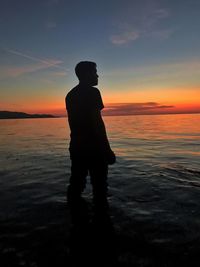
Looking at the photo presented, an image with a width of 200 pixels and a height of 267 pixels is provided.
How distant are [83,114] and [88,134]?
17.5 inches

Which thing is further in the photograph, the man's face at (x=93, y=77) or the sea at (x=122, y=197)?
the man's face at (x=93, y=77)

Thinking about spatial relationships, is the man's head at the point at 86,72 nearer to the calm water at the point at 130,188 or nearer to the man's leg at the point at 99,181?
the man's leg at the point at 99,181

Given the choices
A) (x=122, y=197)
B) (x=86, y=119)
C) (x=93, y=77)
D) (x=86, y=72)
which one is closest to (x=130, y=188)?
(x=122, y=197)

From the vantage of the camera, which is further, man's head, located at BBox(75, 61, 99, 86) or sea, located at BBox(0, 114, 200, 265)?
man's head, located at BBox(75, 61, 99, 86)

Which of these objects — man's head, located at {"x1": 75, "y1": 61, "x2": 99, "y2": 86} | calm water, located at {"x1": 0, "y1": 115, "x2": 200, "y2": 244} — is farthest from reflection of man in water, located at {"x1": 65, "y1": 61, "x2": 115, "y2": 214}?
calm water, located at {"x1": 0, "y1": 115, "x2": 200, "y2": 244}

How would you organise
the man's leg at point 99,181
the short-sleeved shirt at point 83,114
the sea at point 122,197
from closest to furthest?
1. the sea at point 122,197
2. the short-sleeved shirt at point 83,114
3. the man's leg at point 99,181

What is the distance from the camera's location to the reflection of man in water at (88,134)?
6001 mm

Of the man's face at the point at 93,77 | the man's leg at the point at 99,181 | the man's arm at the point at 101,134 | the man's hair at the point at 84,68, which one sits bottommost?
the man's leg at the point at 99,181

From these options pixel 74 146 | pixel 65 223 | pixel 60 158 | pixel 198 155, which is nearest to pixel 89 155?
pixel 74 146

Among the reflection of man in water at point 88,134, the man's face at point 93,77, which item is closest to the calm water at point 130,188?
the reflection of man in water at point 88,134

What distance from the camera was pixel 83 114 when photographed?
609 centimetres

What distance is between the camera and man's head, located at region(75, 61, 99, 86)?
6.13m

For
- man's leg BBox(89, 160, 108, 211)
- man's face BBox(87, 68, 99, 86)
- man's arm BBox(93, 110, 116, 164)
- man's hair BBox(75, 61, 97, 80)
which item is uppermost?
man's hair BBox(75, 61, 97, 80)

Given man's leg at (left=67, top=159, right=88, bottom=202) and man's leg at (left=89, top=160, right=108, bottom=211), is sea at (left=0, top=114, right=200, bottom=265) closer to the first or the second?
man's leg at (left=89, top=160, right=108, bottom=211)
